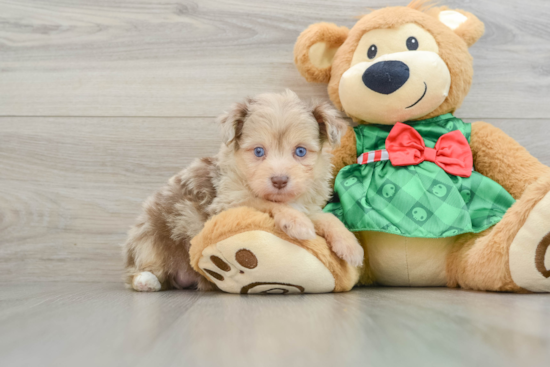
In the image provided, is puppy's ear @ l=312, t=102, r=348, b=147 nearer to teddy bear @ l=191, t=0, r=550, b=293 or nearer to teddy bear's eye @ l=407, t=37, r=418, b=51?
teddy bear @ l=191, t=0, r=550, b=293

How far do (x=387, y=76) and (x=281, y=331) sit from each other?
0.92 meters

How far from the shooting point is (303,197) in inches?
51.2

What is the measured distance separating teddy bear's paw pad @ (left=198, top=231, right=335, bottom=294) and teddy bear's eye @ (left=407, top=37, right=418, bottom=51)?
81 centimetres

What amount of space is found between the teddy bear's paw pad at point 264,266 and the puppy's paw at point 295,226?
0.04m

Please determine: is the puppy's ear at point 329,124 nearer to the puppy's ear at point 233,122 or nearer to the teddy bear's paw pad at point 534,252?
the puppy's ear at point 233,122

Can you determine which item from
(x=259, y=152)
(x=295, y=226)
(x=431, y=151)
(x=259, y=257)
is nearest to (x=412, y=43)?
(x=431, y=151)

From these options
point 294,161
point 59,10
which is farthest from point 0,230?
point 294,161

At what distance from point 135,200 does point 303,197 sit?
0.81 m

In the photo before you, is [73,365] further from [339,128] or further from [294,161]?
[339,128]

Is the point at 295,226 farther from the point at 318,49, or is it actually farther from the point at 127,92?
the point at 127,92

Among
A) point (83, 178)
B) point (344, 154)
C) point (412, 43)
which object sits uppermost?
point (412, 43)

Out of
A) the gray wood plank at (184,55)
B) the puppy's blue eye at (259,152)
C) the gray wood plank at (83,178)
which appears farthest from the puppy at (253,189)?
the gray wood plank at (184,55)

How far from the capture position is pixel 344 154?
153 centimetres

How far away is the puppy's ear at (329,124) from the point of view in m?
1.27
